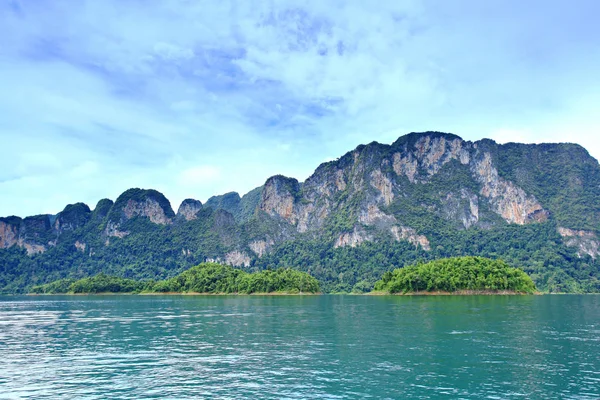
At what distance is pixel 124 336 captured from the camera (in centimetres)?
4688

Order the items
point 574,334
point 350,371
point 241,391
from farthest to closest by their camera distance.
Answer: point 574,334 < point 350,371 < point 241,391

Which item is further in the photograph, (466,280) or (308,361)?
(466,280)

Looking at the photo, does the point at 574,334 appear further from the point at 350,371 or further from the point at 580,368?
the point at 350,371

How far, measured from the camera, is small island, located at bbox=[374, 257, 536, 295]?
137875mm

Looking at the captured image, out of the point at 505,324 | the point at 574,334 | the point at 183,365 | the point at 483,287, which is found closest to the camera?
the point at 183,365

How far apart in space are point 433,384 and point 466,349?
1192 centimetres

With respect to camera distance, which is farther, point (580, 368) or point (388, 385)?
point (580, 368)

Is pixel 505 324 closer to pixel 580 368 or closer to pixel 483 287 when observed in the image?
pixel 580 368

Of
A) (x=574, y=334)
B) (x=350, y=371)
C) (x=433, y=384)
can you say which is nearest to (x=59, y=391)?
(x=350, y=371)

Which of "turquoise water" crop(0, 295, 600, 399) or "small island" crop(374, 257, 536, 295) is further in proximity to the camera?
Result: "small island" crop(374, 257, 536, 295)

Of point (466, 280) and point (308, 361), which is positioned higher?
point (466, 280)

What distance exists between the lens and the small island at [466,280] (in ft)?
452

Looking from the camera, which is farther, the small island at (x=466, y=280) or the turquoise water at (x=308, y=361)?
the small island at (x=466, y=280)

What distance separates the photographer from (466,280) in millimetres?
138625
